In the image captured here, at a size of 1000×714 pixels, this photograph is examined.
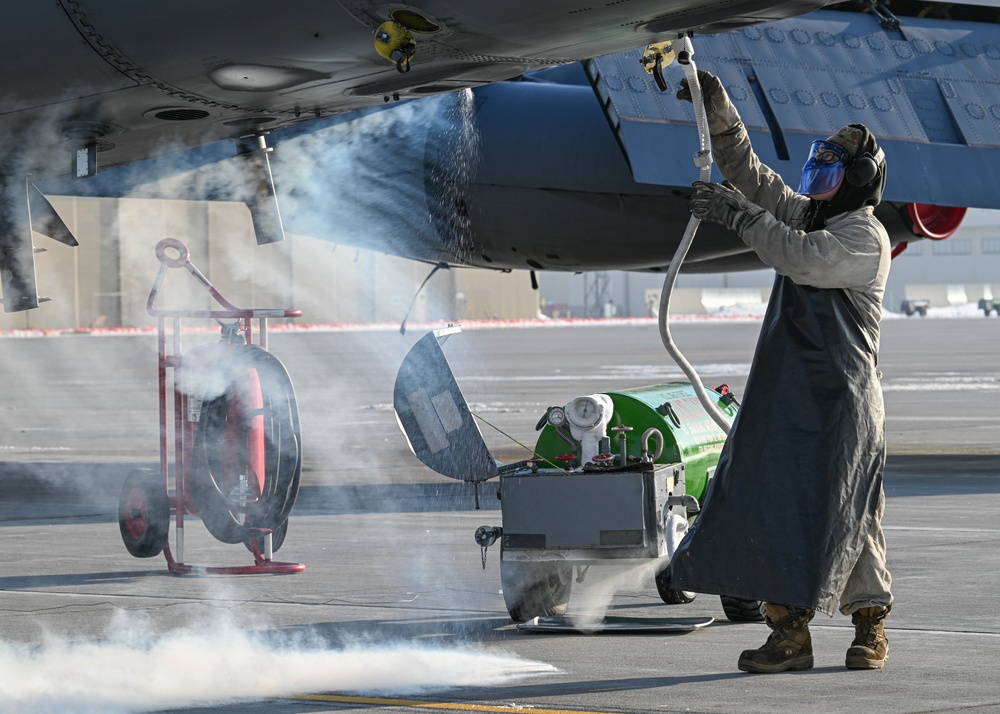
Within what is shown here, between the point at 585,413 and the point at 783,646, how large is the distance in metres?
1.77

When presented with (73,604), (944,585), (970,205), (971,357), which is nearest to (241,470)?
(73,604)

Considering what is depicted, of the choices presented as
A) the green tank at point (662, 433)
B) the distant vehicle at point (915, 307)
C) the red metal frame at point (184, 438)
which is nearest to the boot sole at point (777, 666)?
the green tank at point (662, 433)

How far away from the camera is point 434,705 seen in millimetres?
5590

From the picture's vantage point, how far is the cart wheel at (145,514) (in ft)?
29.5

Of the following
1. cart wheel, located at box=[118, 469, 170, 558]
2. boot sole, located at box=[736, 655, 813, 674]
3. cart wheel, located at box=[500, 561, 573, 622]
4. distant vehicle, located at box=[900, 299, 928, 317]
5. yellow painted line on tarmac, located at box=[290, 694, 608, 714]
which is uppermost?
distant vehicle, located at box=[900, 299, 928, 317]

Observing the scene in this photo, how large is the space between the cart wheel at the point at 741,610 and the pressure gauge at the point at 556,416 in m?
1.19

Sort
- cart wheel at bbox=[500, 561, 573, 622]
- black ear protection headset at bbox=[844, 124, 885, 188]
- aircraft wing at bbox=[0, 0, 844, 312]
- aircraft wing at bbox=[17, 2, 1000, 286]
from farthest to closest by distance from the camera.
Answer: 1. aircraft wing at bbox=[17, 2, 1000, 286]
2. cart wheel at bbox=[500, 561, 573, 622]
3. black ear protection headset at bbox=[844, 124, 885, 188]
4. aircraft wing at bbox=[0, 0, 844, 312]

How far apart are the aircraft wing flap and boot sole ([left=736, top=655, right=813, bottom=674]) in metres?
7.46

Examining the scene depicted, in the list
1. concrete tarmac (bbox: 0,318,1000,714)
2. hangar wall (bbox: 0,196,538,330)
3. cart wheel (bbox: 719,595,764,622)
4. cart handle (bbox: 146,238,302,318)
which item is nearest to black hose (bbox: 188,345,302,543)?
cart handle (bbox: 146,238,302,318)

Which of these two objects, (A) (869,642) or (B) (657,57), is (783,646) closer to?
(A) (869,642)

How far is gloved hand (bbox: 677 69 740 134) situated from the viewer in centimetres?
645

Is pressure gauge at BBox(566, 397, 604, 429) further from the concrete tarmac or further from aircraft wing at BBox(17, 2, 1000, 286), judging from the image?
aircraft wing at BBox(17, 2, 1000, 286)

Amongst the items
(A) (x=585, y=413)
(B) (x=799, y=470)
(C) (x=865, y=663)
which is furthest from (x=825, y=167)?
(C) (x=865, y=663)

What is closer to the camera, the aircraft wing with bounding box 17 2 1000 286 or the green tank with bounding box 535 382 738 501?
the green tank with bounding box 535 382 738 501
